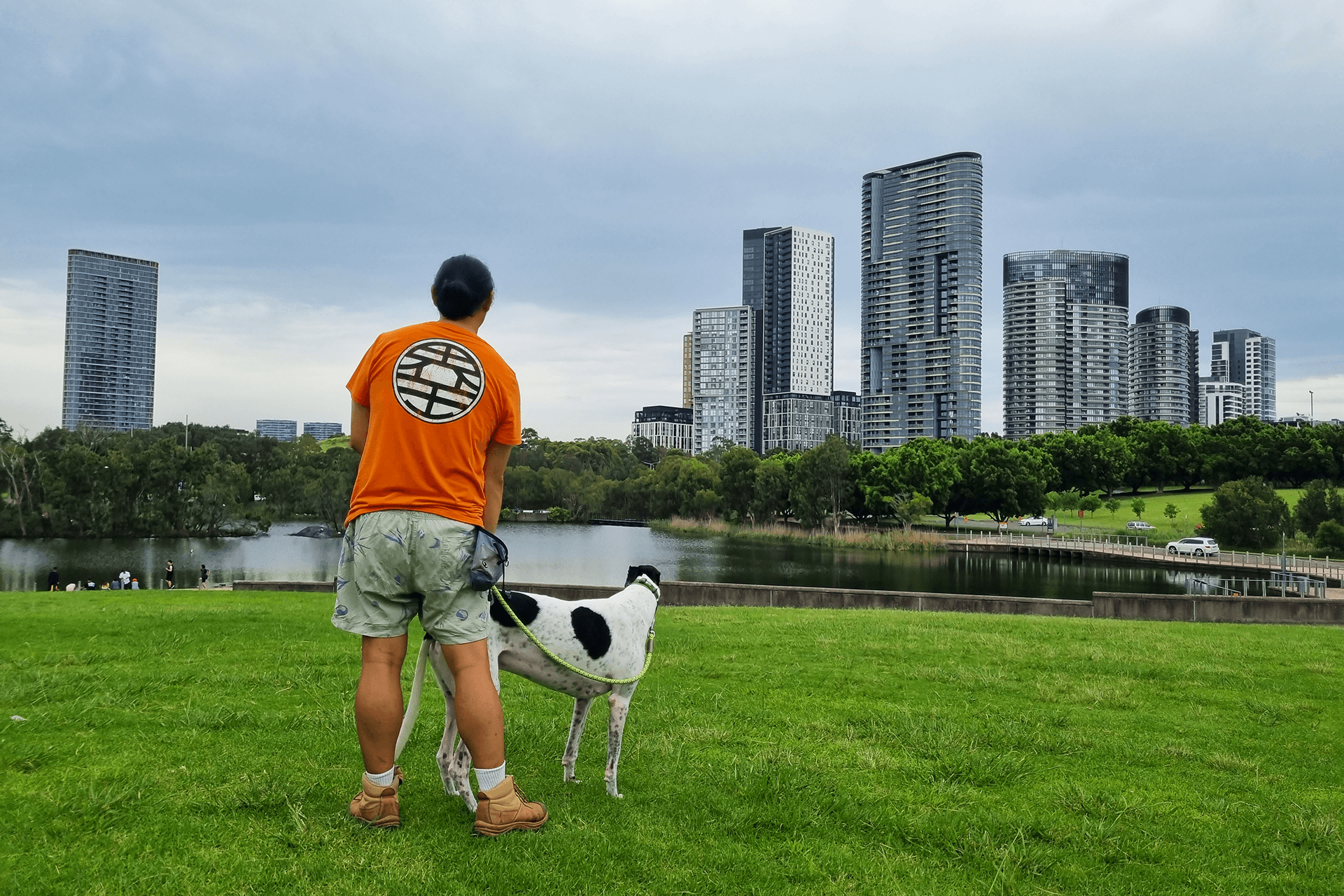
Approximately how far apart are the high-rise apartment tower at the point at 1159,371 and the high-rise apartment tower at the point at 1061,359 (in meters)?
9.07

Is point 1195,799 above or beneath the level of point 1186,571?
above

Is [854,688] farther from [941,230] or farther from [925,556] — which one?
[941,230]

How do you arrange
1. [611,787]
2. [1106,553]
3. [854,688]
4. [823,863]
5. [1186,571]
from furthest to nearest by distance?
1. [1106,553]
2. [1186,571]
3. [854,688]
4. [611,787]
5. [823,863]

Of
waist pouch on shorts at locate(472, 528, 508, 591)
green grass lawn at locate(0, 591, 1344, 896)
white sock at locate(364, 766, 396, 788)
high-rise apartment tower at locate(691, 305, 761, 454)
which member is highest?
high-rise apartment tower at locate(691, 305, 761, 454)

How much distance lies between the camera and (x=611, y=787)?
367 cm

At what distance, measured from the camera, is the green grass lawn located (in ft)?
9.72

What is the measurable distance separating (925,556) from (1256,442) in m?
45.2

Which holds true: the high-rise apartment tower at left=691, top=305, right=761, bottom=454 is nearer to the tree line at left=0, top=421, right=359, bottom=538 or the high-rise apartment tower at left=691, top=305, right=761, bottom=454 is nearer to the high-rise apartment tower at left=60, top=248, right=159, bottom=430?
the high-rise apartment tower at left=60, top=248, right=159, bottom=430

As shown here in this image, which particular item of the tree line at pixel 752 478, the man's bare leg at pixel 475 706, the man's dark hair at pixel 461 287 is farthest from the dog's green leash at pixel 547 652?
the tree line at pixel 752 478

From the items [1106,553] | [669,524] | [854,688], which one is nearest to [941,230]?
[669,524]

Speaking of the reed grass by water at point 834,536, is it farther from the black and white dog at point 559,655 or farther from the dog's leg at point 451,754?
the dog's leg at point 451,754

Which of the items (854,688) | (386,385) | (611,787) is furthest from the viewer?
(854,688)

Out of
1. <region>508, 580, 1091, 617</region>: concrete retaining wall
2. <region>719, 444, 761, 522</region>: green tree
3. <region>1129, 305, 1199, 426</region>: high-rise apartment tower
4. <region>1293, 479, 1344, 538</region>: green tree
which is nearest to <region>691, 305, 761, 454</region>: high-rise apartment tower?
<region>1129, 305, 1199, 426</region>: high-rise apartment tower

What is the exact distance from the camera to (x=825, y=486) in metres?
64.9
